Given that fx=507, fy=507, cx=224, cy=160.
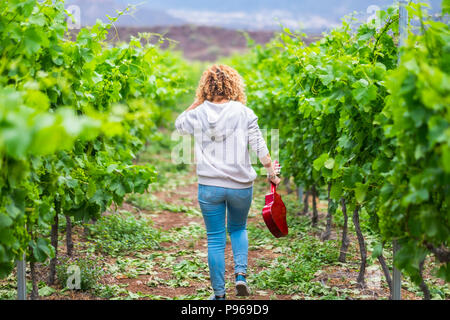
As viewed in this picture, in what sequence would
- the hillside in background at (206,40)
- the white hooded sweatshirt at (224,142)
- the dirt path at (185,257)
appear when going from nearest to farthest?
the white hooded sweatshirt at (224,142) < the dirt path at (185,257) < the hillside in background at (206,40)

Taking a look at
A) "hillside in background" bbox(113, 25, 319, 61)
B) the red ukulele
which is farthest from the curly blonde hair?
"hillside in background" bbox(113, 25, 319, 61)

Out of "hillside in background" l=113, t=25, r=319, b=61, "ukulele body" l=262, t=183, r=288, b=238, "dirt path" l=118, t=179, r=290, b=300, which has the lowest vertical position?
"dirt path" l=118, t=179, r=290, b=300

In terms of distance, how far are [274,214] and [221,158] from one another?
25.6 inches

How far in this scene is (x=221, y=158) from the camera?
11.7ft

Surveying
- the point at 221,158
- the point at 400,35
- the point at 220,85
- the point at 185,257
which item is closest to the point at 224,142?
the point at 221,158

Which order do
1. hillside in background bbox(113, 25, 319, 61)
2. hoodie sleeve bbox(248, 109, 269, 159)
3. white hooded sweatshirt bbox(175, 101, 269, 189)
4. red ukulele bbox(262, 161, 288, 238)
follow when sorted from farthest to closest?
hillside in background bbox(113, 25, 319, 61) → red ukulele bbox(262, 161, 288, 238) → hoodie sleeve bbox(248, 109, 269, 159) → white hooded sweatshirt bbox(175, 101, 269, 189)

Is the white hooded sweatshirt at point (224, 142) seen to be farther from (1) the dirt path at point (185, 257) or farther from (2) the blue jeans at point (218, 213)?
(1) the dirt path at point (185, 257)

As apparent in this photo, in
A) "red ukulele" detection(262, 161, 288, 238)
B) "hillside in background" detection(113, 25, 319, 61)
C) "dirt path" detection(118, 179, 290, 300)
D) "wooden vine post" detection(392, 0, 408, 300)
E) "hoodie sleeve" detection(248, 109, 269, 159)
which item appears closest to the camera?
"wooden vine post" detection(392, 0, 408, 300)

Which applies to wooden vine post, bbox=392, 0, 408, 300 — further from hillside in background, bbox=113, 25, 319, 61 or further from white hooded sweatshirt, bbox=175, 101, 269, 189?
hillside in background, bbox=113, 25, 319, 61

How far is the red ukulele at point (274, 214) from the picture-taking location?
3.82 metres

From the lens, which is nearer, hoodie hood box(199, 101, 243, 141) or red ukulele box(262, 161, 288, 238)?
hoodie hood box(199, 101, 243, 141)

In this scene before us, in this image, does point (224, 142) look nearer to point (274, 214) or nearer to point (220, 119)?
point (220, 119)

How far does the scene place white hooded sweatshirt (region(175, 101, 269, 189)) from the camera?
3.52 m

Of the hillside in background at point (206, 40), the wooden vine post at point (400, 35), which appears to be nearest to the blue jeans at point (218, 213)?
the wooden vine post at point (400, 35)
